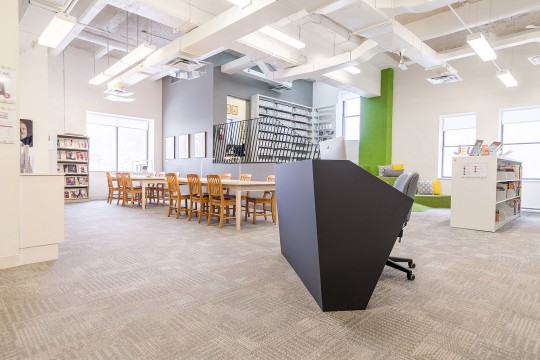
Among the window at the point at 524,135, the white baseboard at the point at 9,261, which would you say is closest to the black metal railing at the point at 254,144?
the window at the point at 524,135

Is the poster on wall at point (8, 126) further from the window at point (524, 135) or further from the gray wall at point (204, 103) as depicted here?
the window at point (524, 135)

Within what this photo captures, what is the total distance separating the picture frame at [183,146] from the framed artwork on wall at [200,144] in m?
0.51

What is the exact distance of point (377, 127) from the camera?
10.9 meters

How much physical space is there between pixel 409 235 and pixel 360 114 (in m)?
7.28

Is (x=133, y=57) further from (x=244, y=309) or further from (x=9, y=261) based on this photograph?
(x=244, y=309)

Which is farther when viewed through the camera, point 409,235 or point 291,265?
point 409,235

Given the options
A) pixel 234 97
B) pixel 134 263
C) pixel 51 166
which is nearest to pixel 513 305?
pixel 134 263

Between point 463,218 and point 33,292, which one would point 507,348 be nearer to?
point 33,292

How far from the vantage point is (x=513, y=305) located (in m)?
2.33

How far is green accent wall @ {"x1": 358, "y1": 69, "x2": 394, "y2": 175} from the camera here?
10.7 m

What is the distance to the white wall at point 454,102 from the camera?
843 cm

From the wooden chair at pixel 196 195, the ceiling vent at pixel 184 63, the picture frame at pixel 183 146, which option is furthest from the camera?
the picture frame at pixel 183 146

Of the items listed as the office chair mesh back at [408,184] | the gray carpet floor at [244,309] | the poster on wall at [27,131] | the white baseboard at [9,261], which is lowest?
the gray carpet floor at [244,309]

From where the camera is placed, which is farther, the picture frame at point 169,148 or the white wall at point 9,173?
the picture frame at point 169,148
